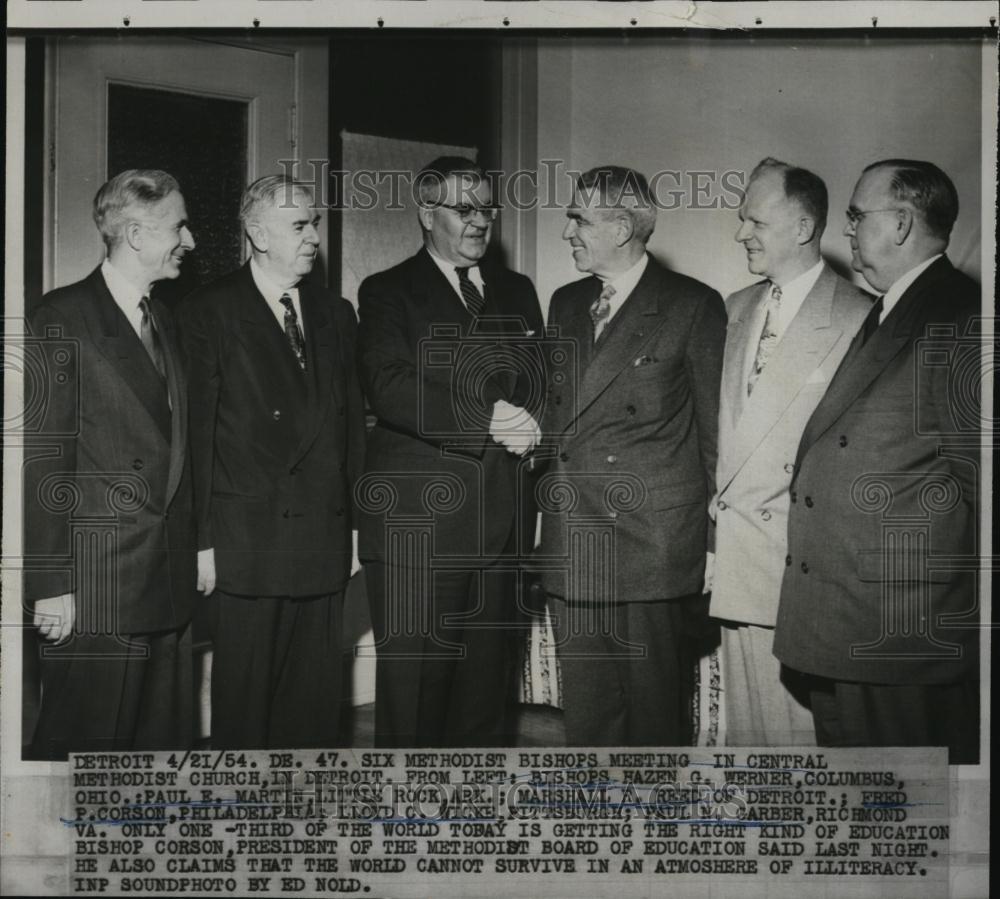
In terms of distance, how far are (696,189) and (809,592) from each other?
3.61 feet

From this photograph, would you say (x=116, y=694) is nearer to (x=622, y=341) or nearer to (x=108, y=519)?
(x=108, y=519)

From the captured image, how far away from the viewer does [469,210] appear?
391 cm

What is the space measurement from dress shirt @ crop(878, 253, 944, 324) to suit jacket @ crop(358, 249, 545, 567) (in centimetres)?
91

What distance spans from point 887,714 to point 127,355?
2.21 metres

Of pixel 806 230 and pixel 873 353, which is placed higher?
pixel 806 230

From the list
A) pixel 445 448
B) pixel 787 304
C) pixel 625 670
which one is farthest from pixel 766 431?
pixel 445 448

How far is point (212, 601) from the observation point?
3.90m

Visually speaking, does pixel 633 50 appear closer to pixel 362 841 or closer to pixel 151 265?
pixel 151 265

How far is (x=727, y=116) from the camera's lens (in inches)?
154

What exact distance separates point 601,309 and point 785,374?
1.67ft

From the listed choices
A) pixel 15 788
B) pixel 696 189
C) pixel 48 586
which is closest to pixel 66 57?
pixel 48 586

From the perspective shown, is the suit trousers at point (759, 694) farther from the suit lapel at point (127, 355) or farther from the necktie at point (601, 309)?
the suit lapel at point (127, 355)

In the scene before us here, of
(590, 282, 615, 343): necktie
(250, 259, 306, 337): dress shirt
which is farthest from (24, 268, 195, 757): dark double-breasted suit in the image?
(590, 282, 615, 343): necktie

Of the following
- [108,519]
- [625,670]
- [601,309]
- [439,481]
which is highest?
[601,309]
